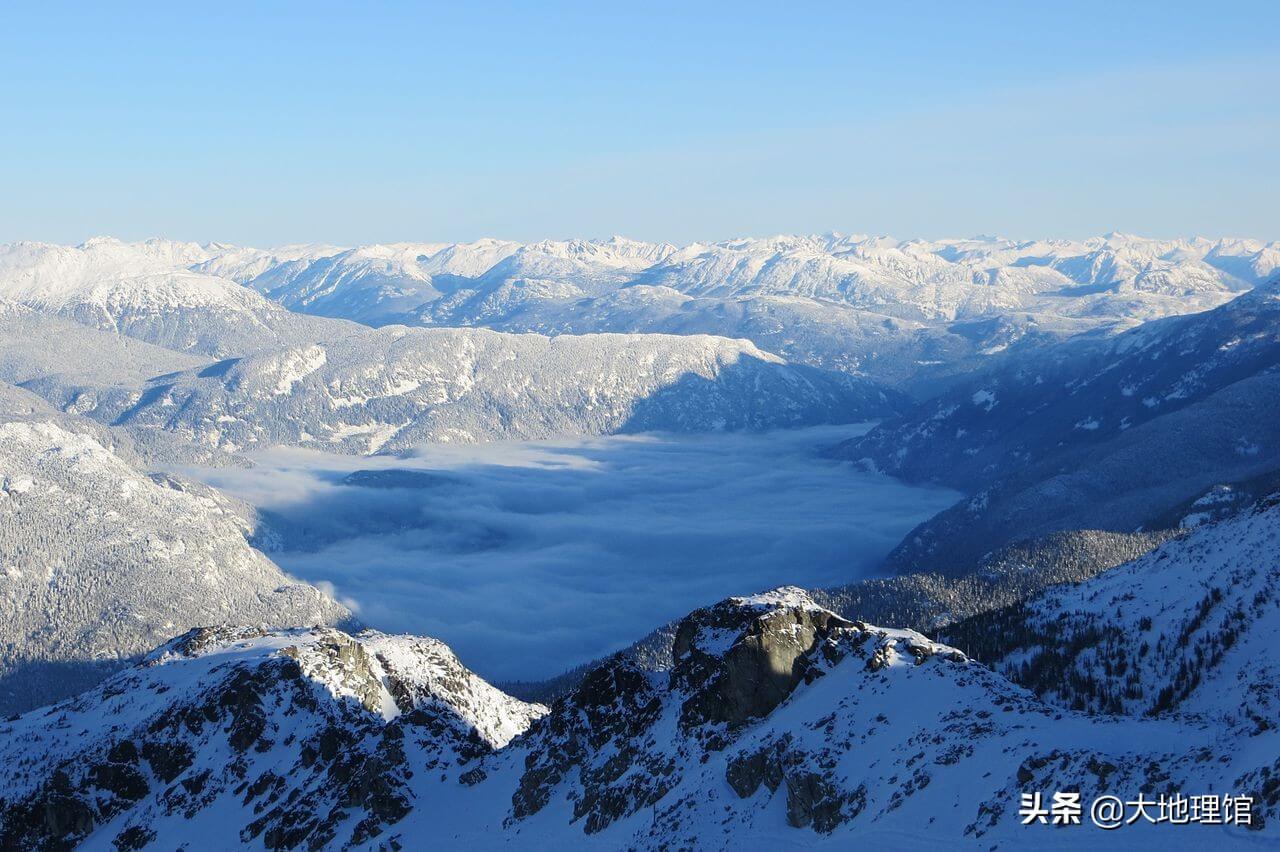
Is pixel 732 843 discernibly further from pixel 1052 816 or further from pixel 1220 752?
pixel 1220 752

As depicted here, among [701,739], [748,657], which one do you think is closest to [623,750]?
[701,739]

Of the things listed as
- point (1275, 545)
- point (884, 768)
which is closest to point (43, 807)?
point (884, 768)

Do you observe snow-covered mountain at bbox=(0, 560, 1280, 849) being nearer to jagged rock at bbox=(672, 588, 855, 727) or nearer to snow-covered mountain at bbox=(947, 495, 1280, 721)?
Answer: jagged rock at bbox=(672, 588, 855, 727)

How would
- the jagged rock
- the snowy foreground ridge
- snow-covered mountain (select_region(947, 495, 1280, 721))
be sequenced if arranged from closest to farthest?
the snowy foreground ridge, the jagged rock, snow-covered mountain (select_region(947, 495, 1280, 721))

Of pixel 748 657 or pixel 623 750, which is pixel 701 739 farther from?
pixel 623 750

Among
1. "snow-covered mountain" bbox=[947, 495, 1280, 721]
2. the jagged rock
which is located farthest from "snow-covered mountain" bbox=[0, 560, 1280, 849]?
"snow-covered mountain" bbox=[947, 495, 1280, 721]
